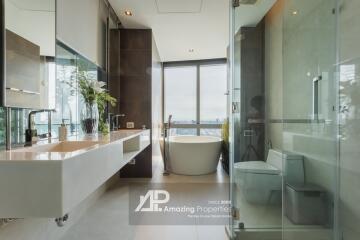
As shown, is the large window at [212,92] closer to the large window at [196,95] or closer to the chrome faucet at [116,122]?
the large window at [196,95]

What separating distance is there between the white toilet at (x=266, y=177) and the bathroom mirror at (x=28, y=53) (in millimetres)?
1955

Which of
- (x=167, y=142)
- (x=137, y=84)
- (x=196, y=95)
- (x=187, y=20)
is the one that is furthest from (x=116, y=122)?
(x=196, y=95)

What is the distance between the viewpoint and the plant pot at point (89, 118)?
98.0 inches

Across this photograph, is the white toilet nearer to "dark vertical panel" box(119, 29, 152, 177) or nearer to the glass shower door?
the glass shower door

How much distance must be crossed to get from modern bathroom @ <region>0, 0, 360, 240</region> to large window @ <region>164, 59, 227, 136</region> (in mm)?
1356

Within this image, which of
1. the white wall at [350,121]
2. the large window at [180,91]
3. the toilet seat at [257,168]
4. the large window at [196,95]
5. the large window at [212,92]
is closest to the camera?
the white wall at [350,121]

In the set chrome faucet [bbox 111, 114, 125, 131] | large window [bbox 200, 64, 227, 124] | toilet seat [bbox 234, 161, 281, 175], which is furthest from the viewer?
large window [bbox 200, 64, 227, 124]

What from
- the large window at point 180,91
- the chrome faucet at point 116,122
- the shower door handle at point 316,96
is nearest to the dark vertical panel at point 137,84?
the chrome faucet at point 116,122

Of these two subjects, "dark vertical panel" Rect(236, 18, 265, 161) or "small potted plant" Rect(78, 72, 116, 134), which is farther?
"dark vertical panel" Rect(236, 18, 265, 161)

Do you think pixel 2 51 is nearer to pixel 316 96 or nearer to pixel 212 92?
pixel 316 96

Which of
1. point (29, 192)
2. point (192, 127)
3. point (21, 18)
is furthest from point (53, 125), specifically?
point (192, 127)

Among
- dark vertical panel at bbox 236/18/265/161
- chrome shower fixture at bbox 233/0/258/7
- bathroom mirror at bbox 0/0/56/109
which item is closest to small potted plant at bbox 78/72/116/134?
bathroom mirror at bbox 0/0/56/109

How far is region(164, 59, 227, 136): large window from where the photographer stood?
19.0 ft

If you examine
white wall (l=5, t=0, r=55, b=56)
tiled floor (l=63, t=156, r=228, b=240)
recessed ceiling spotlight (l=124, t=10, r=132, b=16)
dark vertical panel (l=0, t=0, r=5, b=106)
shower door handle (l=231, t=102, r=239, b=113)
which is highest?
recessed ceiling spotlight (l=124, t=10, r=132, b=16)
